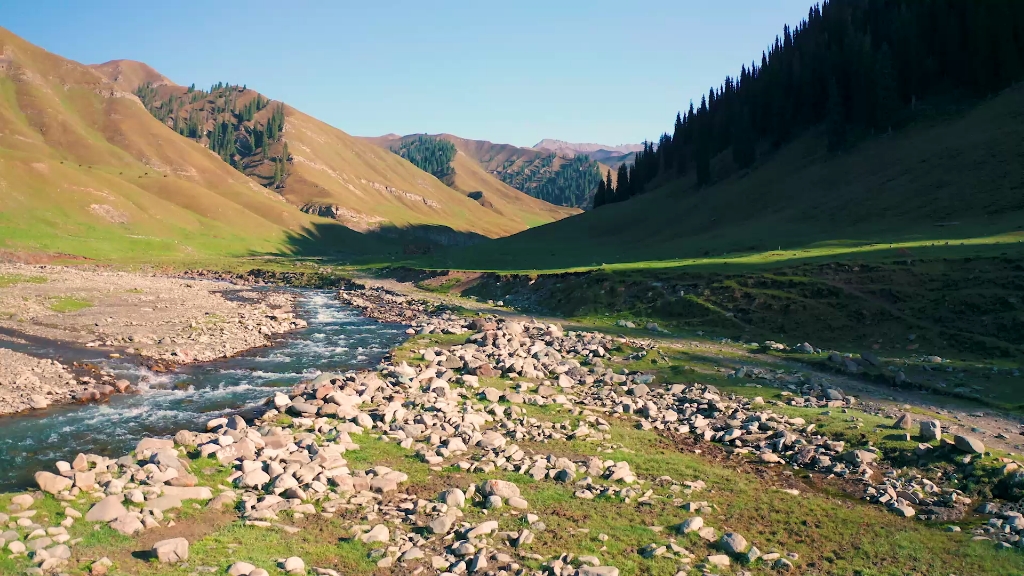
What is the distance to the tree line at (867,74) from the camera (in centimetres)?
8231

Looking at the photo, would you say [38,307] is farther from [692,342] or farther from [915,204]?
[915,204]

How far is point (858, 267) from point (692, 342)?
46.9ft

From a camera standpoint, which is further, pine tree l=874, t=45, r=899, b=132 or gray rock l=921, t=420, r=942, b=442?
pine tree l=874, t=45, r=899, b=132

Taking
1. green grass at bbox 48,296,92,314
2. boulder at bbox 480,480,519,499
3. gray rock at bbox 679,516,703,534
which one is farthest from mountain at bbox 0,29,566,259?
gray rock at bbox 679,516,703,534

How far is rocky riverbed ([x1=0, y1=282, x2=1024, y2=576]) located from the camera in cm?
1210

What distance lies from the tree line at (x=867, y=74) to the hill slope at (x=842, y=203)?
16.7ft

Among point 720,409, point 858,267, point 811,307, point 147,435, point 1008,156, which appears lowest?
point 147,435

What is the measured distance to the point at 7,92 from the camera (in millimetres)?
164750

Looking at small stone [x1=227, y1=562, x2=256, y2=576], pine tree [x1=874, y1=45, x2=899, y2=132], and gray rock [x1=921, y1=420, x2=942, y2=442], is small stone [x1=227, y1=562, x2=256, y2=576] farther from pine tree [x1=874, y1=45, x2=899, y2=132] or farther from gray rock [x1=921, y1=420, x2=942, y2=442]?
pine tree [x1=874, y1=45, x2=899, y2=132]

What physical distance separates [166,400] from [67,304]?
26.5 meters

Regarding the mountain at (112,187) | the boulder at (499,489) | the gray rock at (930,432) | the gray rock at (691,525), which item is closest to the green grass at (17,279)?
the mountain at (112,187)

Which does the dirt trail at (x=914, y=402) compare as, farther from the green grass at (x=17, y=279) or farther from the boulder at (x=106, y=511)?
the green grass at (x=17, y=279)

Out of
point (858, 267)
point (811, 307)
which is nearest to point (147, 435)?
point (811, 307)

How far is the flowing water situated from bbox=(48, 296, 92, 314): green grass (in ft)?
35.2
